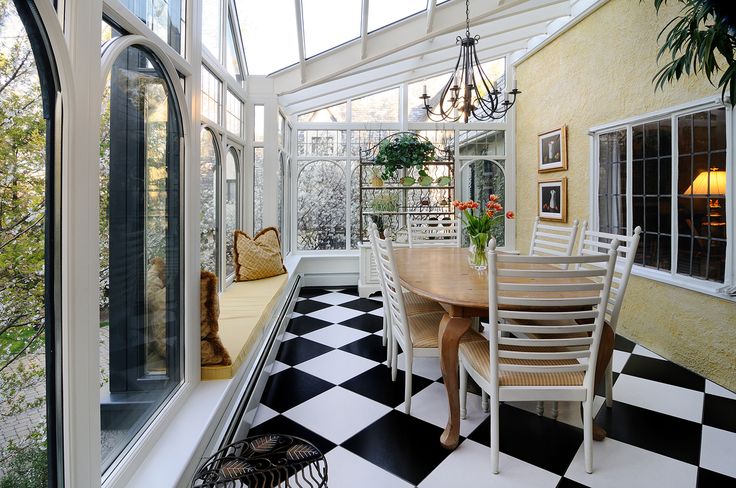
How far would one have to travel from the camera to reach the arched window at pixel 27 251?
2.45 ft

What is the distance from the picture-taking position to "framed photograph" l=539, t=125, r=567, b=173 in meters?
4.28

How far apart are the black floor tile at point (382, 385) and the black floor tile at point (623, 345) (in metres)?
1.77

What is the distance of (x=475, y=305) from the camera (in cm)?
176

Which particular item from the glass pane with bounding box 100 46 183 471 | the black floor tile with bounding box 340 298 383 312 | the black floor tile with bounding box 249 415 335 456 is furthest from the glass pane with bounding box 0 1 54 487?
the black floor tile with bounding box 340 298 383 312

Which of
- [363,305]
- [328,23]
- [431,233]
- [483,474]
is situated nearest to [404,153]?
[431,233]

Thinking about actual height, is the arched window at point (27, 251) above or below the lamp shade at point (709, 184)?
below

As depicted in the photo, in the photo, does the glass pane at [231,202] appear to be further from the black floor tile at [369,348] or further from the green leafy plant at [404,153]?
the green leafy plant at [404,153]

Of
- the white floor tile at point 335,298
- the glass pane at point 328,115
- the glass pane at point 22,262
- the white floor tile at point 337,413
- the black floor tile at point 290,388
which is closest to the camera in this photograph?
the glass pane at point 22,262

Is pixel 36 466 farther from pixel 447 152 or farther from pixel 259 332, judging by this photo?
pixel 447 152

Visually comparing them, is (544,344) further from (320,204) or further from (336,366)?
(320,204)

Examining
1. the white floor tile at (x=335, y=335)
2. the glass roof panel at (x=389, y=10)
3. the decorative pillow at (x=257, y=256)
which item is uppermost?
the glass roof panel at (x=389, y=10)

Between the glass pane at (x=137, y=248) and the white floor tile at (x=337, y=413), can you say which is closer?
the glass pane at (x=137, y=248)

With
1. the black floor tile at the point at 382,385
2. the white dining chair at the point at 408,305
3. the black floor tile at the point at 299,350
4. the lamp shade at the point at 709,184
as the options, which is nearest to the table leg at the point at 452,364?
the black floor tile at the point at 382,385

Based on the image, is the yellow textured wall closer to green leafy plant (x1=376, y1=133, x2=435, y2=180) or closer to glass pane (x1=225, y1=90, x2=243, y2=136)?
green leafy plant (x1=376, y1=133, x2=435, y2=180)
